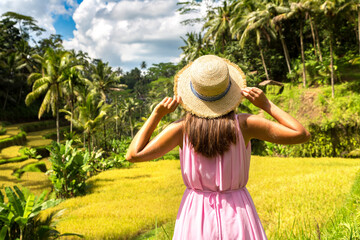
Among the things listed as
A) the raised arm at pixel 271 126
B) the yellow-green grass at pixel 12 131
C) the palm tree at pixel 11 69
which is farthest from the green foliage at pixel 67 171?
the palm tree at pixel 11 69

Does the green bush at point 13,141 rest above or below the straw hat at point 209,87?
below

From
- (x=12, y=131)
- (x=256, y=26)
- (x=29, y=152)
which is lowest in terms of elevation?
(x=29, y=152)

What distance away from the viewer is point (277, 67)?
24531 millimetres

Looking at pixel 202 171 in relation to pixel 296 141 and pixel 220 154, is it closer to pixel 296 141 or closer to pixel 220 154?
pixel 220 154

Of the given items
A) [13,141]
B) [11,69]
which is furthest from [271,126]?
[11,69]

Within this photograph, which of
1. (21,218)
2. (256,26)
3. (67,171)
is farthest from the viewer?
(256,26)

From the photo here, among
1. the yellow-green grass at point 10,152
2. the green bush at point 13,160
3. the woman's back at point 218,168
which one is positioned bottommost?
the green bush at point 13,160

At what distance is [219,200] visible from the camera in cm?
153

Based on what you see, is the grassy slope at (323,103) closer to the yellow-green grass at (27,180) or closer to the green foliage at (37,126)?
the yellow-green grass at (27,180)

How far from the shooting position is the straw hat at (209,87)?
1425mm

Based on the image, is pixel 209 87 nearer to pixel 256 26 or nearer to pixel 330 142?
pixel 330 142

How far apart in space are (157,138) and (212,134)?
1.03 ft

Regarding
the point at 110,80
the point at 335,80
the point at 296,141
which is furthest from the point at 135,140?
the point at 110,80

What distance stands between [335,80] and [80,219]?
18.7 metres
